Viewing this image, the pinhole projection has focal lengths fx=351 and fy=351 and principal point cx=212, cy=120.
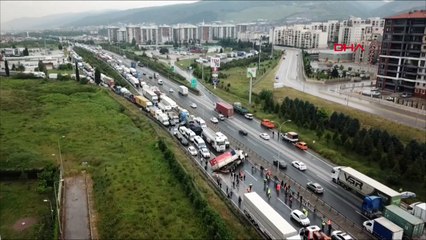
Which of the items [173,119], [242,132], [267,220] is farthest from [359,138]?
[173,119]

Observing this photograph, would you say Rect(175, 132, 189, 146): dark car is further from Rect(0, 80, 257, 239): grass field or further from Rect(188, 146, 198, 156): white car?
Rect(188, 146, 198, 156): white car

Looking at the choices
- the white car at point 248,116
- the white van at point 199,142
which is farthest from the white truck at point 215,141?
the white car at point 248,116

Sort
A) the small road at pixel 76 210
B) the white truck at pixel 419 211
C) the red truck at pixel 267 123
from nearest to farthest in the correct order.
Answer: the small road at pixel 76 210
the white truck at pixel 419 211
the red truck at pixel 267 123

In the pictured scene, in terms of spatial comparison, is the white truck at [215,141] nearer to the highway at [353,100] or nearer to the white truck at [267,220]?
the white truck at [267,220]

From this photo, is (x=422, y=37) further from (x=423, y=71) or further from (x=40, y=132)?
(x=40, y=132)

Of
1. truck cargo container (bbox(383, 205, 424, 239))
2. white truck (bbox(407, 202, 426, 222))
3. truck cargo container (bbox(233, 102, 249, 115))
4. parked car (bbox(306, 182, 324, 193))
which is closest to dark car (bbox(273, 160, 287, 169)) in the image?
parked car (bbox(306, 182, 324, 193))

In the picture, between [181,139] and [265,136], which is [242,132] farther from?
[181,139]

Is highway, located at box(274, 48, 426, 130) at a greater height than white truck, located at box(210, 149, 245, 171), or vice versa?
highway, located at box(274, 48, 426, 130)
